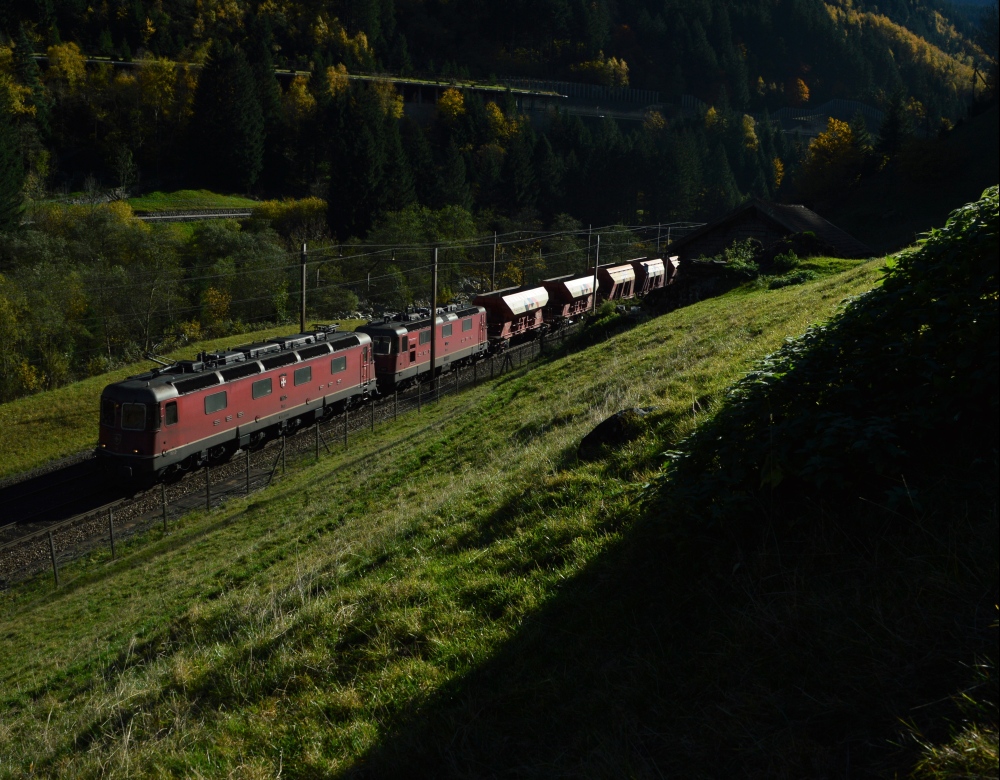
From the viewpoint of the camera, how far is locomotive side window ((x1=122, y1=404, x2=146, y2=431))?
22.1 meters

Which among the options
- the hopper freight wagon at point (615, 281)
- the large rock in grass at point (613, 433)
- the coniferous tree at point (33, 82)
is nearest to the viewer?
the large rock in grass at point (613, 433)

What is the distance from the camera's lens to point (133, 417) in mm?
22219

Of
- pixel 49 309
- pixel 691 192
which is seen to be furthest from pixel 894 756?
pixel 691 192

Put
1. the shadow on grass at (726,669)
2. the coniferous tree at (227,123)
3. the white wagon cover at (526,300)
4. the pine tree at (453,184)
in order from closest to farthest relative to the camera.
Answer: the shadow on grass at (726,669), the white wagon cover at (526,300), the pine tree at (453,184), the coniferous tree at (227,123)

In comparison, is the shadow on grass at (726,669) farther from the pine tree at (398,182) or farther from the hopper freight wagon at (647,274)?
the pine tree at (398,182)

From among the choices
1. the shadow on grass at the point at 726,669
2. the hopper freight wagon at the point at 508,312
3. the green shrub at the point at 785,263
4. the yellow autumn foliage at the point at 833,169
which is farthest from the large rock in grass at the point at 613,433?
the yellow autumn foliage at the point at 833,169

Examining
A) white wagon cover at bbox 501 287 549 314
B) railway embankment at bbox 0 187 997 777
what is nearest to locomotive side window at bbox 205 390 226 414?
railway embankment at bbox 0 187 997 777

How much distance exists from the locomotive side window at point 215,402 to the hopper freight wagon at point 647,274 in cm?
3758

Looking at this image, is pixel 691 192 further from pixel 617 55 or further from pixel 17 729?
pixel 17 729

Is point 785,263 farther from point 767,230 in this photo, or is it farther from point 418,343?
point 418,343

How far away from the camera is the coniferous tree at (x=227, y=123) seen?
299 ft

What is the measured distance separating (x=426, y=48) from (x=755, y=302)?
154730 millimetres

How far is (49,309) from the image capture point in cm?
4206

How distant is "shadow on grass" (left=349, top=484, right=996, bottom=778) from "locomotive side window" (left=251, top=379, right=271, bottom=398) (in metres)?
21.5
